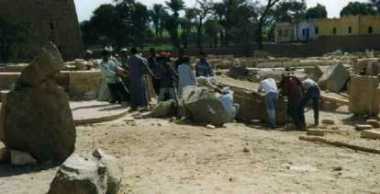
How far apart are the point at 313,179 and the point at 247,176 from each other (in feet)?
2.45

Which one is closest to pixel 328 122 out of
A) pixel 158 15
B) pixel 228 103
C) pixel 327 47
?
pixel 228 103

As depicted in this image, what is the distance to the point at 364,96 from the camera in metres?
13.7

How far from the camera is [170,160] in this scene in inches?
312

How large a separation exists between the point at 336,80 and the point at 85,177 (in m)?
14.6

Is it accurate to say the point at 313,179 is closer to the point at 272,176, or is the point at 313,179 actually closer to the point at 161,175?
the point at 272,176

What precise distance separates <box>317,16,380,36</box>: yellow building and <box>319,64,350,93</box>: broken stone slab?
1613 inches

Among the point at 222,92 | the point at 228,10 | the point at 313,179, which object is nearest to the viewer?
the point at 313,179

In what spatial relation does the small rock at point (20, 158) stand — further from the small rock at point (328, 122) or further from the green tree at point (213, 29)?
the green tree at point (213, 29)

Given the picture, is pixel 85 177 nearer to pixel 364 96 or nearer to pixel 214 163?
pixel 214 163

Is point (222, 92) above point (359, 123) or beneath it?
above

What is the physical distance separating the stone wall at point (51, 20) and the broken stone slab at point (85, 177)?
29.5m

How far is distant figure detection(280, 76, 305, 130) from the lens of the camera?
1208cm

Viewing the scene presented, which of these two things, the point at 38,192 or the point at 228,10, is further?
the point at 228,10

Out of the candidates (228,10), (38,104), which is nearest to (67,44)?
(228,10)
